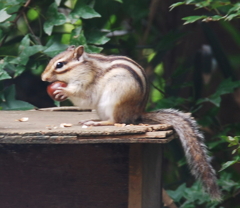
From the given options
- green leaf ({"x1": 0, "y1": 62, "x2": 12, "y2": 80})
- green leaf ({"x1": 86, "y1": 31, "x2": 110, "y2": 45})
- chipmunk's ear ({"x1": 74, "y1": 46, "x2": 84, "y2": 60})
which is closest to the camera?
chipmunk's ear ({"x1": 74, "y1": 46, "x2": 84, "y2": 60})

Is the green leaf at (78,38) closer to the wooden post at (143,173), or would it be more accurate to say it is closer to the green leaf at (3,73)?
the green leaf at (3,73)

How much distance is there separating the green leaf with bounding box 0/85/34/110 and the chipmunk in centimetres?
38

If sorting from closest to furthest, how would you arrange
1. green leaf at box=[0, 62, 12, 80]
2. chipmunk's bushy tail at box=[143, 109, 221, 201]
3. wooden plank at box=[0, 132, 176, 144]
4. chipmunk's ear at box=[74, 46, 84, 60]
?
1. wooden plank at box=[0, 132, 176, 144]
2. chipmunk's bushy tail at box=[143, 109, 221, 201]
3. chipmunk's ear at box=[74, 46, 84, 60]
4. green leaf at box=[0, 62, 12, 80]

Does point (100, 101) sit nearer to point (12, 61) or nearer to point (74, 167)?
point (74, 167)

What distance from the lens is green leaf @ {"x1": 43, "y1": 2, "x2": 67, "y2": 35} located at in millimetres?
2234

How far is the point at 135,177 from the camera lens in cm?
151

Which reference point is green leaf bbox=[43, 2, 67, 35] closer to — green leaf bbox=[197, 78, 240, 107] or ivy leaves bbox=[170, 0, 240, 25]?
ivy leaves bbox=[170, 0, 240, 25]

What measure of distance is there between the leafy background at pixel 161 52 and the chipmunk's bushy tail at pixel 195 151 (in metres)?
0.35

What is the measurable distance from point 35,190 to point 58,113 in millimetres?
528

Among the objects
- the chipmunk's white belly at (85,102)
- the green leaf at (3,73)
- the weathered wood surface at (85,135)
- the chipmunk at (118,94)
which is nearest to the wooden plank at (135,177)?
the weathered wood surface at (85,135)

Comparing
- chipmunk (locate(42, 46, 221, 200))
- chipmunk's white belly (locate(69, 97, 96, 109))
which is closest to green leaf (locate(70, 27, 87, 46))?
chipmunk (locate(42, 46, 221, 200))

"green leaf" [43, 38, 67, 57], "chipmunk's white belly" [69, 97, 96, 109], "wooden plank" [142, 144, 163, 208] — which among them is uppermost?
Result: "green leaf" [43, 38, 67, 57]

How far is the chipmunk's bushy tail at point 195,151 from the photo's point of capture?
5.28 ft

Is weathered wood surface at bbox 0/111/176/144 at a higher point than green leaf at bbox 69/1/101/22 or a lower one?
lower
